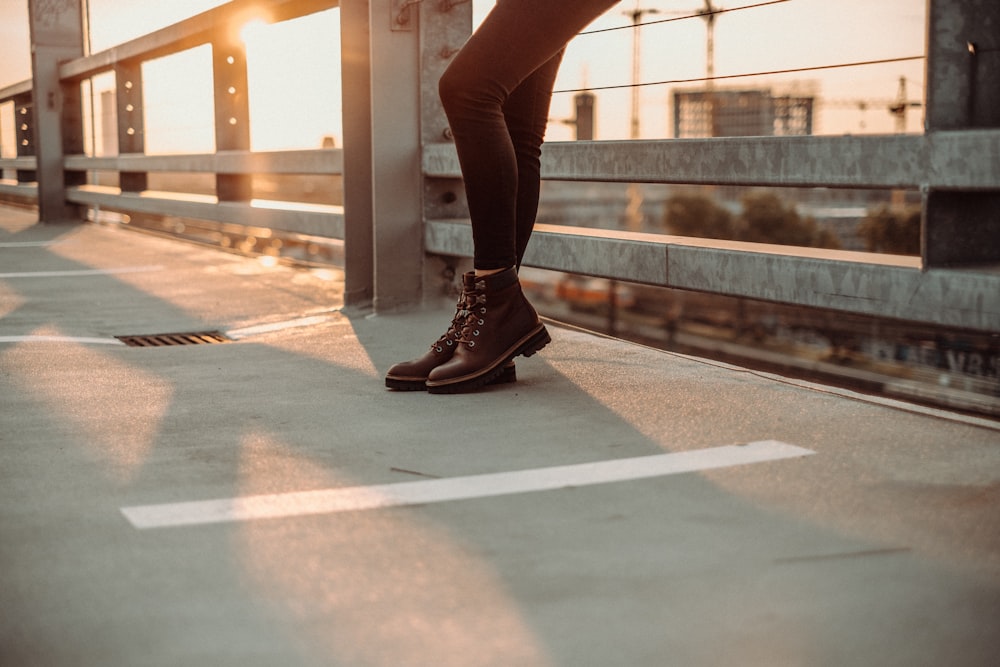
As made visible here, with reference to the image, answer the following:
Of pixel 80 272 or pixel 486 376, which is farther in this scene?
pixel 80 272

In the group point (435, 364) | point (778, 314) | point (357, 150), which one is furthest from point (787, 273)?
point (778, 314)

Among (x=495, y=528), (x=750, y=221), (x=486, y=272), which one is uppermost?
(x=486, y=272)

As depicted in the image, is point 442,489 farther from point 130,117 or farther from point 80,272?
point 130,117

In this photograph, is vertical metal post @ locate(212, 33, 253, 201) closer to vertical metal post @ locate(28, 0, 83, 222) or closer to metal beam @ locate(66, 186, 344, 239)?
metal beam @ locate(66, 186, 344, 239)

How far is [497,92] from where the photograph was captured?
2.11 meters

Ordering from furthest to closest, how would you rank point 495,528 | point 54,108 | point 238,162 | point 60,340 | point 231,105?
point 54,108
point 231,105
point 238,162
point 60,340
point 495,528

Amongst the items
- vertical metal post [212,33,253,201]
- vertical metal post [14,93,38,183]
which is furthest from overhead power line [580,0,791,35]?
vertical metal post [14,93,38,183]

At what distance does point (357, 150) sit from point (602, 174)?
111cm

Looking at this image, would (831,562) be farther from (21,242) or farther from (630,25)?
(21,242)

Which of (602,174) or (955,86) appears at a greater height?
(955,86)

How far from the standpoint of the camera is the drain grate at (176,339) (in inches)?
116

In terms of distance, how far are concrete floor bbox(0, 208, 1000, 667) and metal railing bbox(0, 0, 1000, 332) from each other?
215 millimetres

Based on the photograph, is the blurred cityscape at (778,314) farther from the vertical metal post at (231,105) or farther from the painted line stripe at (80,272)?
the painted line stripe at (80,272)

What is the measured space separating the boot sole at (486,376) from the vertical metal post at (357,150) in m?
1.30
